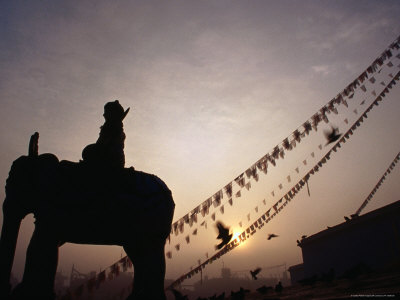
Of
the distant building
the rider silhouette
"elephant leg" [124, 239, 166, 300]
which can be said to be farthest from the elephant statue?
the distant building

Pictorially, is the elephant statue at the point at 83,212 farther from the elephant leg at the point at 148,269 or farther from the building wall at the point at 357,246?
the building wall at the point at 357,246

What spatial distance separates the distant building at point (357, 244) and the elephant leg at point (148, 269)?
1325 cm

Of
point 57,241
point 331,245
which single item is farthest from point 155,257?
point 331,245

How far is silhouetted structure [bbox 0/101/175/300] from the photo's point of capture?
2344 millimetres

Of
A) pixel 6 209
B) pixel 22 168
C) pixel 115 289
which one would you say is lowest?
pixel 115 289

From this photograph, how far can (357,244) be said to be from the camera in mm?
16297

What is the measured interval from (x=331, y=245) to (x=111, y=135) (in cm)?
1923

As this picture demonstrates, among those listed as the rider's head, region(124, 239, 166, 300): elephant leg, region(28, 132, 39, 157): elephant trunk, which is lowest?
region(124, 239, 166, 300): elephant leg

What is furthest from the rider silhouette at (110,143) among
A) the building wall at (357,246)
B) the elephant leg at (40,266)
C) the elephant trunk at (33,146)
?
the building wall at (357,246)

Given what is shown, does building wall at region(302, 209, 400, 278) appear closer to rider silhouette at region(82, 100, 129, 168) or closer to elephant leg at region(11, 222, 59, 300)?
rider silhouette at region(82, 100, 129, 168)

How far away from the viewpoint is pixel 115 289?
54.4 metres

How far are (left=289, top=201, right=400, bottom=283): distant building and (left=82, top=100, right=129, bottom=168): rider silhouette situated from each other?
44.7ft

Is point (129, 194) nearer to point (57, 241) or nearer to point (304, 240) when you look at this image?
point (57, 241)

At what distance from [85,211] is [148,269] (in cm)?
79
